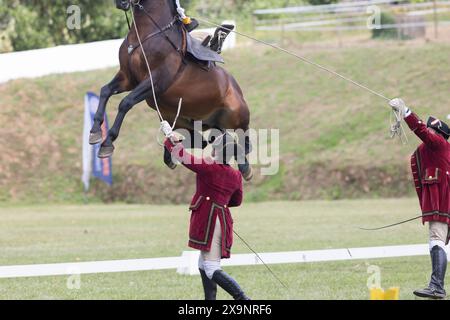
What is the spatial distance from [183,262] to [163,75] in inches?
128

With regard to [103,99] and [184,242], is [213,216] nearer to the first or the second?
[103,99]

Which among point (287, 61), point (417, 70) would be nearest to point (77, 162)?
point (287, 61)

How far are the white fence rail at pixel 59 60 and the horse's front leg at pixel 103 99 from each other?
2351cm

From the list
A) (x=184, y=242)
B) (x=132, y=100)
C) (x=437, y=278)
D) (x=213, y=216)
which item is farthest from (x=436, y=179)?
(x=184, y=242)

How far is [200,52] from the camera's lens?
10.3 m

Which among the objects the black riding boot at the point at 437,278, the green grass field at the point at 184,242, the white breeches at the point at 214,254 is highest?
the white breeches at the point at 214,254

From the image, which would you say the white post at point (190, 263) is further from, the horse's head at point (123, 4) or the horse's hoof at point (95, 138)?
the horse's head at point (123, 4)

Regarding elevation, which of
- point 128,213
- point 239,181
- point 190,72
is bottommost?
point 128,213

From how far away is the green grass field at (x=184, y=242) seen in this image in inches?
446

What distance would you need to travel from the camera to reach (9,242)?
722 inches

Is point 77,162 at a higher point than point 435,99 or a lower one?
lower

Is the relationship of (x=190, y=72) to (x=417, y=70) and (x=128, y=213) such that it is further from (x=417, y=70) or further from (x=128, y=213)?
(x=417, y=70)
